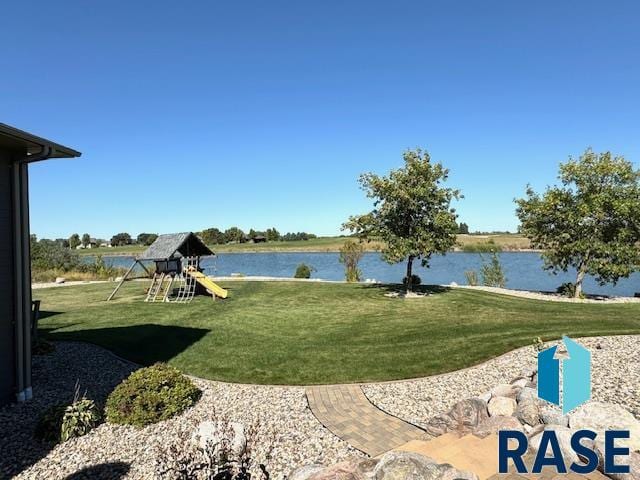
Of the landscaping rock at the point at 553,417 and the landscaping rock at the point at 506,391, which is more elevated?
the landscaping rock at the point at 553,417

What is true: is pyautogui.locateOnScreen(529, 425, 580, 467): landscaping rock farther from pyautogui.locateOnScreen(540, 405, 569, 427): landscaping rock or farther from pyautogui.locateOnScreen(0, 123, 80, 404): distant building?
pyautogui.locateOnScreen(0, 123, 80, 404): distant building

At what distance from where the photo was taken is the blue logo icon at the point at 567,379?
6.50 m

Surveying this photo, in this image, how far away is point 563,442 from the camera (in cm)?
471

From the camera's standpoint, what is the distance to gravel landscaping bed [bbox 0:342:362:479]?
18.1 feet

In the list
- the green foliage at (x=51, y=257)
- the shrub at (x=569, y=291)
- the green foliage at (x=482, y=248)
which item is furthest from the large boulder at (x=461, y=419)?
the green foliage at (x=51, y=257)

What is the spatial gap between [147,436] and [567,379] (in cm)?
745

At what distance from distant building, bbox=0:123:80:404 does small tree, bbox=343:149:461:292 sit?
1439cm

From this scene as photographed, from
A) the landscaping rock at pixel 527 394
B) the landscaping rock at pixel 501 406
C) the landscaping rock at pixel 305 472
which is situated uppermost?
the landscaping rock at pixel 527 394

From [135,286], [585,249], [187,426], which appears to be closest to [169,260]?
[135,286]

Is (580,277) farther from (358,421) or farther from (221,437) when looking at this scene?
(221,437)

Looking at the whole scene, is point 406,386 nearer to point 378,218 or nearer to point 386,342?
point 386,342

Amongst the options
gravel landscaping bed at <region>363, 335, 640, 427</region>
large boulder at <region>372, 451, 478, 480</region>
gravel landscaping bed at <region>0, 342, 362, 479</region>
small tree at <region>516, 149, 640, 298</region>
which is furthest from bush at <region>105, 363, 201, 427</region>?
small tree at <region>516, 149, 640, 298</region>

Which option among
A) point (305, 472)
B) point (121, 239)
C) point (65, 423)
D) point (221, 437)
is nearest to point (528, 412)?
point (305, 472)

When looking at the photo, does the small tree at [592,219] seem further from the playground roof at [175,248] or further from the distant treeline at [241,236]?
the distant treeline at [241,236]
